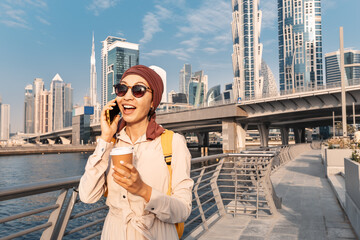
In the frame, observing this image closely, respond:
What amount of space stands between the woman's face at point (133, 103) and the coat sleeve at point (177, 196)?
32 cm

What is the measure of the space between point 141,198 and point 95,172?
0.36 meters

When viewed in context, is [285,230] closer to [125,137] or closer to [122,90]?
[125,137]

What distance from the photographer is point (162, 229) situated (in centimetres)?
186

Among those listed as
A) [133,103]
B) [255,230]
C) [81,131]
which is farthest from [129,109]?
[81,131]

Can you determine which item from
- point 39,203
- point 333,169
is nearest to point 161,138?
point 333,169

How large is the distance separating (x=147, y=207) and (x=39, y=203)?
19.0 m

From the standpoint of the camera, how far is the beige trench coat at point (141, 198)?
1796 millimetres

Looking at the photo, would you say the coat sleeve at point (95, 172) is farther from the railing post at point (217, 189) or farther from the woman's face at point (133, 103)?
the railing post at point (217, 189)

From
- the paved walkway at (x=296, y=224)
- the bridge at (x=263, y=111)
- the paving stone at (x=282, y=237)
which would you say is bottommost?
the paved walkway at (x=296, y=224)

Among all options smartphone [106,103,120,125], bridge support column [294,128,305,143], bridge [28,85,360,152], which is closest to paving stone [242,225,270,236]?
smartphone [106,103,120,125]

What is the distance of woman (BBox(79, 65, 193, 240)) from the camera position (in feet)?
5.85

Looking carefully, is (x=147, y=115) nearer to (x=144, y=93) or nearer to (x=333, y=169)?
(x=144, y=93)

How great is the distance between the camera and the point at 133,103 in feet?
6.71

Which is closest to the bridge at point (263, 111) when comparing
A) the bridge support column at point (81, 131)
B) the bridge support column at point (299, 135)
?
the bridge support column at point (299, 135)
